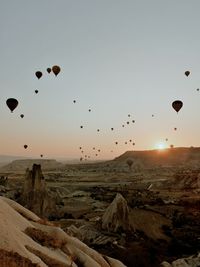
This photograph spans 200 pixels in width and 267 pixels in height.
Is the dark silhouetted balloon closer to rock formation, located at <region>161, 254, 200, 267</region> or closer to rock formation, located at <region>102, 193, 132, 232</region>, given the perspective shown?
rock formation, located at <region>102, 193, 132, 232</region>

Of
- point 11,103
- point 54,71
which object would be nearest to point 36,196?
point 11,103

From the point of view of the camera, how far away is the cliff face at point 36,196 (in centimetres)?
3152

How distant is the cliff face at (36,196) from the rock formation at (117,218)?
21.8ft

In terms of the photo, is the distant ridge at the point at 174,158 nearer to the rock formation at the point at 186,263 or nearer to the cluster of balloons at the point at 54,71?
the cluster of balloons at the point at 54,71

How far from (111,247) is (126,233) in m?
4.96

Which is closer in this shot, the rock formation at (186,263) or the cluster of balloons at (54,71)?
the rock formation at (186,263)

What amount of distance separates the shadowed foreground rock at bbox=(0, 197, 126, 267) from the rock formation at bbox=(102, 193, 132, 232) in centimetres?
1549

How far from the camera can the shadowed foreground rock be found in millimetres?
7425

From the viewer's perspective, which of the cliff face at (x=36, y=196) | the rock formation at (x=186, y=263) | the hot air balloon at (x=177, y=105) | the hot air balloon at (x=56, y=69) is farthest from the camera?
the hot air balloon at (x=56, y=69)

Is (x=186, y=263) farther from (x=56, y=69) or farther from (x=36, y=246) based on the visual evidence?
(x=56, y=69)

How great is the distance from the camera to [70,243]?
1049 centimetres

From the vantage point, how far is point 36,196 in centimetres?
3186

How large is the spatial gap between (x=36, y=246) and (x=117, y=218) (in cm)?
1856

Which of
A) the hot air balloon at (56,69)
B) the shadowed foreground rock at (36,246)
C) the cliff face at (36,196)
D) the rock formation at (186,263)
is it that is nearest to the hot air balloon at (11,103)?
the cliff face at (36,196)
